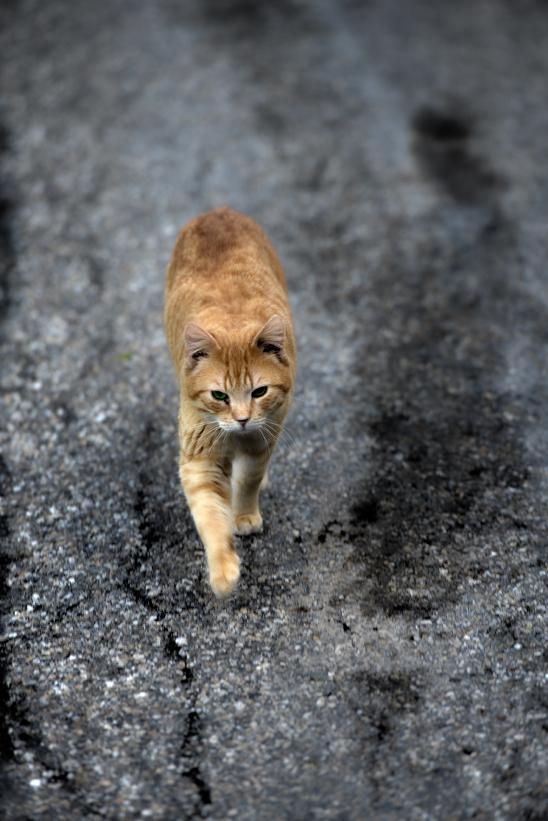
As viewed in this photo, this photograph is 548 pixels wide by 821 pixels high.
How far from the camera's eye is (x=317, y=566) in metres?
4.98

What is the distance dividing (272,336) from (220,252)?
1046 millimetres

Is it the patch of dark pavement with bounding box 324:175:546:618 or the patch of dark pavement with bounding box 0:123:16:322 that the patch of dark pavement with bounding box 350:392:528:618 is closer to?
the patch of dark pavement with bounding box 324:175:546:618

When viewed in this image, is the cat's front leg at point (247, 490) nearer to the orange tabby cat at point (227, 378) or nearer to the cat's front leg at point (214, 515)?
the orange tabby cat at point (227, 378)

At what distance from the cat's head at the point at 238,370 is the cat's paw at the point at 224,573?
1.94 feet

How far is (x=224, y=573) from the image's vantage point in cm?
424

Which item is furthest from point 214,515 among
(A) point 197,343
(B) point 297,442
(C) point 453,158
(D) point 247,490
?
(C) point 453,158

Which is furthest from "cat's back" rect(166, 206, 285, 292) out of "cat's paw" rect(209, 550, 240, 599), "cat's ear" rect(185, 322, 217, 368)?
"cat's paw" rect(209, 550, 240, 599)

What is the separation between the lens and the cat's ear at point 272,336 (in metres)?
4.30

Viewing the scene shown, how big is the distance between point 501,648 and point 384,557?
829mm

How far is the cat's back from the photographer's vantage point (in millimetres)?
5101

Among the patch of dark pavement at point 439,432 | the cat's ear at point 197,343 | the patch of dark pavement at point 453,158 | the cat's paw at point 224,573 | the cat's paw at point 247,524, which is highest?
the cat's ear at point 197,343

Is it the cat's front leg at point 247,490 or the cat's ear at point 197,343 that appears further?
the cat's front leg at point 247,490

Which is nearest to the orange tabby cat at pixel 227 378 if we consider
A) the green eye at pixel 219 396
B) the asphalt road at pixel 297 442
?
the green eye at pixel 219 396

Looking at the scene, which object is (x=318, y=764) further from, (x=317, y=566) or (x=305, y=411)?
(x=305, y=411)
